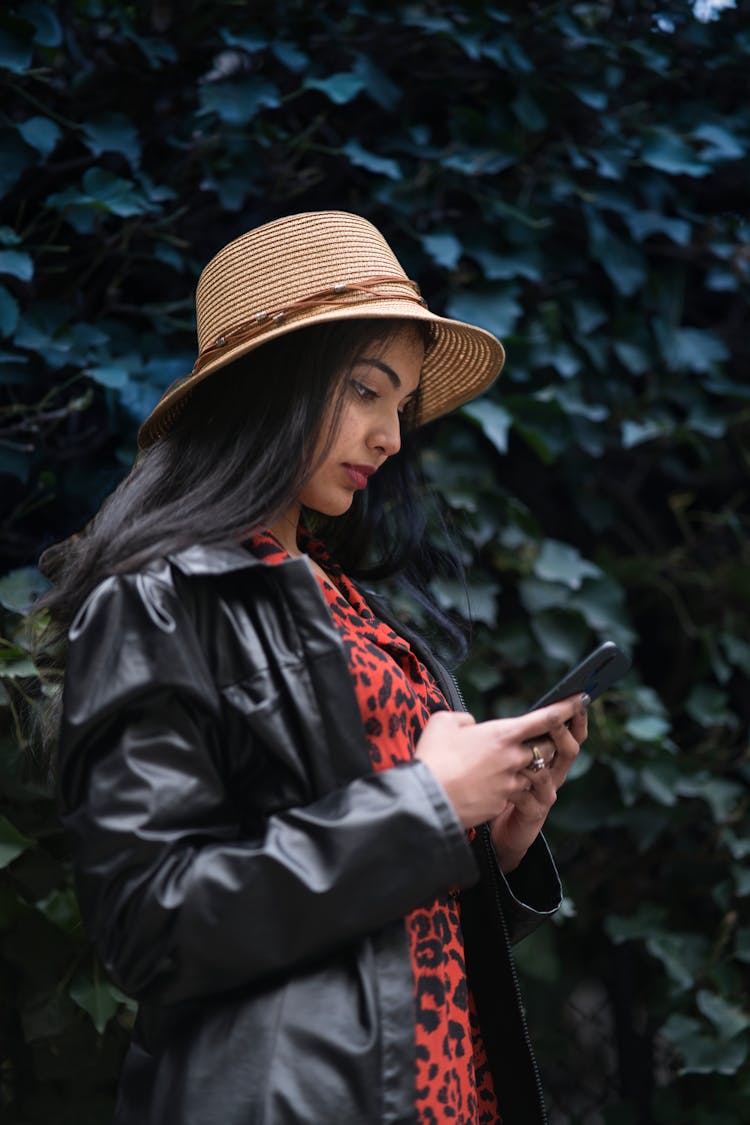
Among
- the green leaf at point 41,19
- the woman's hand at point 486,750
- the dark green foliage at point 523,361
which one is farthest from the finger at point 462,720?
the green leaf at point 41,19

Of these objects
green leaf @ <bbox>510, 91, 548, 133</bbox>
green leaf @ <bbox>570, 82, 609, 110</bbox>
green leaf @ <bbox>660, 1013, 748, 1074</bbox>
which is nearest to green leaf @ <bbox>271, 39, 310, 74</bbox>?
green leaf @ <bbox>510, 91, 548, 133</bbox>

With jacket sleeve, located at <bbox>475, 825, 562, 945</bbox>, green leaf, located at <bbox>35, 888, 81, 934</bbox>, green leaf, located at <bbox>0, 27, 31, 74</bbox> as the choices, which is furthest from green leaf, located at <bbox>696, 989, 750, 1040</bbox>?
green leaf, located at <bbox>0, 27, 31, 74</bbox>

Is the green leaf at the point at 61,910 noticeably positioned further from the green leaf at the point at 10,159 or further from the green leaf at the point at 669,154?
the green leaf at the point at 669,154

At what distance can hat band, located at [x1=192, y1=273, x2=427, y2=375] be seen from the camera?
1.05 m

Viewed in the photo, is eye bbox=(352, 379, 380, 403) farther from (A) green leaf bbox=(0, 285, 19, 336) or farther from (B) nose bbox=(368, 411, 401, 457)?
(A) green leaf bbox=(0, 285, 19, 336)

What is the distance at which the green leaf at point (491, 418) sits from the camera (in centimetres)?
172

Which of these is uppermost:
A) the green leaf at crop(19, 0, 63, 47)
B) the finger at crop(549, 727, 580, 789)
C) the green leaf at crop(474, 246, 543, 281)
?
the green leaf at crop(19, 0, 63, 47)

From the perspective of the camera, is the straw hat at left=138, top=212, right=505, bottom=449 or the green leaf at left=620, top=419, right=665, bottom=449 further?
the green leaf at left=620, top=419, right=665, bottom=449

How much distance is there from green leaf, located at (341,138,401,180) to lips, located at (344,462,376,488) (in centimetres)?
79

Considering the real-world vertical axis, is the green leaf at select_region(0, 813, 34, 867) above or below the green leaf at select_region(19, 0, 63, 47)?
below

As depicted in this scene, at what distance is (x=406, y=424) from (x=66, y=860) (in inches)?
27.1

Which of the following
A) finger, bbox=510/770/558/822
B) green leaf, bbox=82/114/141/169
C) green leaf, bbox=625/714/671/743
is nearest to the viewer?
finger, bbox=510/770/558/822

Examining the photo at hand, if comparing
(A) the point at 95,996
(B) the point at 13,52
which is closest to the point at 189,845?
(A) the point at 95,996

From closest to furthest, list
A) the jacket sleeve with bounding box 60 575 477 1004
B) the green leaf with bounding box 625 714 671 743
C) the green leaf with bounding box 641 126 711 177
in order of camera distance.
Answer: the jacket sleeve with bounding box 60 575 477 1004 < the green leaf with bounding box 625 714 671 743 < the green leaf with bounding box 641 126 711 177
